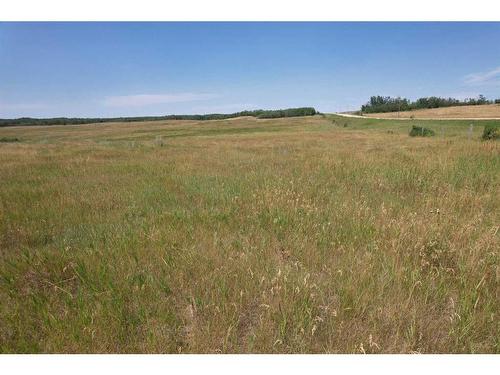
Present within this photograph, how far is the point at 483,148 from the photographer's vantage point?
9836 millimetres

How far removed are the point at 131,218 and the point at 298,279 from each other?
10.6 feet

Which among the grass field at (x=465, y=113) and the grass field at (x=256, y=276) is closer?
the grass field at (x=256, y=276)

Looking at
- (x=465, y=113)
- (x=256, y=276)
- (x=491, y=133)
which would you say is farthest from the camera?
(x=465, y=113)

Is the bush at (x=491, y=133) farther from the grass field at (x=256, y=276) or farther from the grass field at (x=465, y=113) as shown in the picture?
the grass field at (x=465, y=113)

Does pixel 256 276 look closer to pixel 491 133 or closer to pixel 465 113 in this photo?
pixel 491 133

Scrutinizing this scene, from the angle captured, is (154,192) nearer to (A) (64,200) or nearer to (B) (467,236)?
(A) (64,200)

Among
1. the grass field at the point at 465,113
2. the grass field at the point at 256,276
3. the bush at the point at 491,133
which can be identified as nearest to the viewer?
the grass field at the point at 256,276

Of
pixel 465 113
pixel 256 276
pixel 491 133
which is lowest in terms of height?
pixel 256 276

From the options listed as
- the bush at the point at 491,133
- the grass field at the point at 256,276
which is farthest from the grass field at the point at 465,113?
the grass field at the point at 256,276

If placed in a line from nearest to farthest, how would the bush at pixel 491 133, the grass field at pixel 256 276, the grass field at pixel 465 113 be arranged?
the grass field at pixel 256 276
the bush at pixel 491 133
the grass field at pixel 465 113

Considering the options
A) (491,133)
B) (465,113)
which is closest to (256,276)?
(491,133)

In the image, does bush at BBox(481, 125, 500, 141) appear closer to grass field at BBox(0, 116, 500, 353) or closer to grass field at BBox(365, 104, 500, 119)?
grass field at BBox(0, 116, 500, 353)

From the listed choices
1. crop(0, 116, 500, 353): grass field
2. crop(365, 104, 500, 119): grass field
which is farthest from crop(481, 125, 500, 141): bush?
crop(365, 104, 500, 119): grass field

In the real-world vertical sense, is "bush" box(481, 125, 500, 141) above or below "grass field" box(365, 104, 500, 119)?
below
